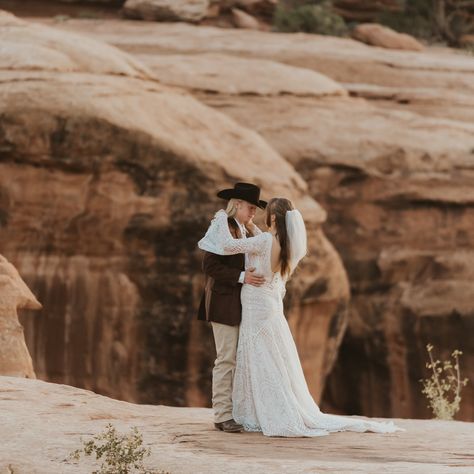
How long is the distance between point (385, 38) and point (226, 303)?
20163 millimetres

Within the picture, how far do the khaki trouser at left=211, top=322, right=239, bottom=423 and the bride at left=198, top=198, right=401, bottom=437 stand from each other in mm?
50

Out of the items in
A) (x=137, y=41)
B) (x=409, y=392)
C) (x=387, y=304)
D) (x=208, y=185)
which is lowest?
Result: (x=409, y=392)

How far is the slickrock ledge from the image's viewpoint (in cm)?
831

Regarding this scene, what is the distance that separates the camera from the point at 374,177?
21906 millimetres

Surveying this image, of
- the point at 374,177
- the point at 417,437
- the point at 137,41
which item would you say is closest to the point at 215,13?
the point at 137,41

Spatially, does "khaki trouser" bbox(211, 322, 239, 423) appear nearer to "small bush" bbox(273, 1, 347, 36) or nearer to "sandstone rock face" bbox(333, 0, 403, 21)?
"small bush" bbox(273, 1, 347, 36)

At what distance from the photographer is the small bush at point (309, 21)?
110 ft

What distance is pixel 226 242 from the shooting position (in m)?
10.3

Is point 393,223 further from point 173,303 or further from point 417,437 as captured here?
point 417,437

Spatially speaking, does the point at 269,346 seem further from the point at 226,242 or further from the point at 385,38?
the point at 385,38

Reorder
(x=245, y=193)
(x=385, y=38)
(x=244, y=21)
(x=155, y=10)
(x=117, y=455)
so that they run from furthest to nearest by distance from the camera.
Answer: (x=244, y=21)
(x=155, y=10)
(x=385, y=38)
(x=245, y=193)
(x=117, y=455)

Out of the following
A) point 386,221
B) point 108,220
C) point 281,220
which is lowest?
point 281,220

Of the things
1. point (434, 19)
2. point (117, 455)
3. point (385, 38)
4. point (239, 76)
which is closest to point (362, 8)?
point (434, 19)

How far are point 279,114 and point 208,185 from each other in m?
5.09
